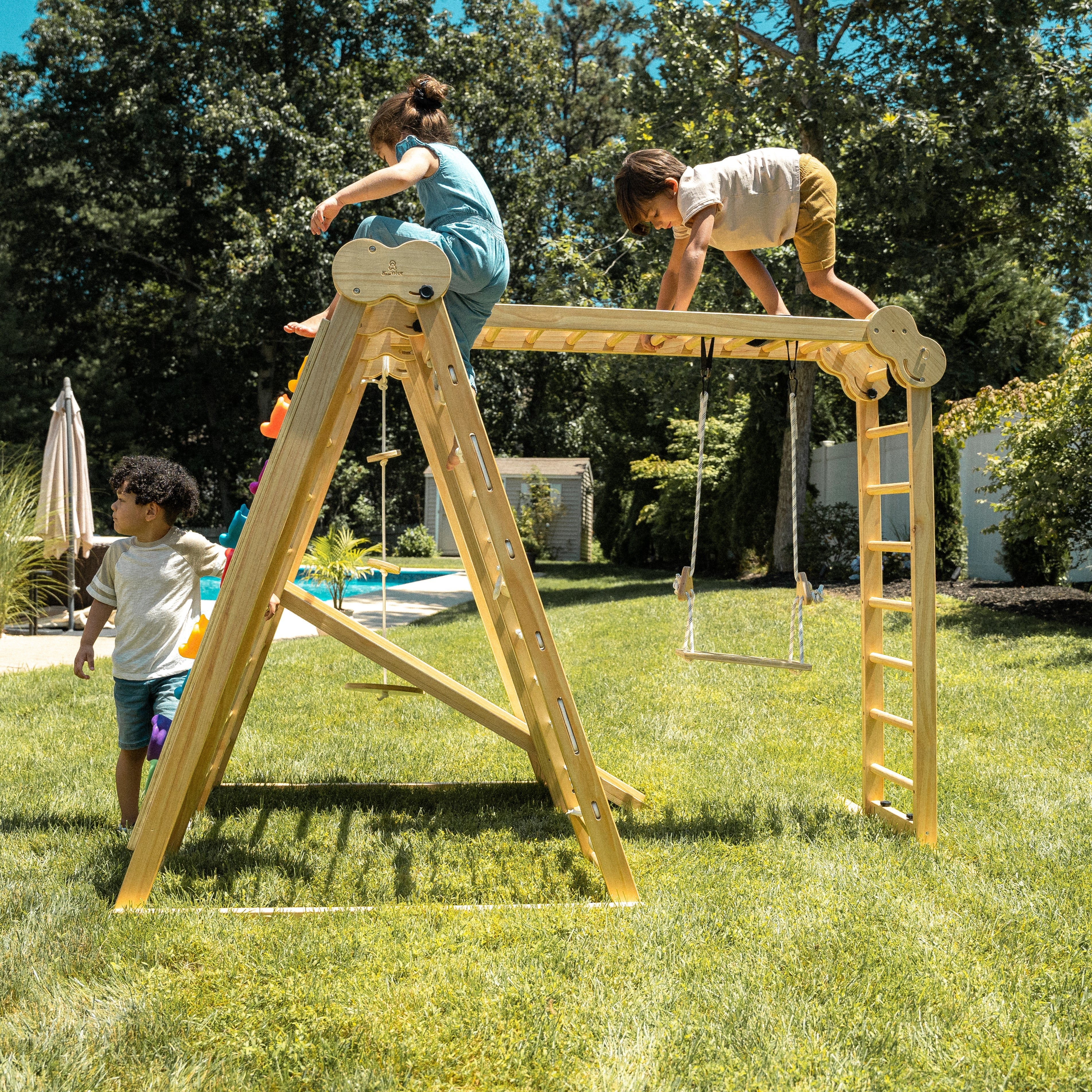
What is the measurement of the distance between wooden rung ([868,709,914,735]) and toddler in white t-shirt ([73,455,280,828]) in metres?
2.42

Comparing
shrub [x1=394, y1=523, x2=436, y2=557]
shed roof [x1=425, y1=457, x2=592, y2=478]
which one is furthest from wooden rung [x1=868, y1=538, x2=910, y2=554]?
shrub [x1=394, y1=523, x2=436, y2=557]

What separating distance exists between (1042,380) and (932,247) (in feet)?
20.6

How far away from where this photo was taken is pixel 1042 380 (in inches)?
328

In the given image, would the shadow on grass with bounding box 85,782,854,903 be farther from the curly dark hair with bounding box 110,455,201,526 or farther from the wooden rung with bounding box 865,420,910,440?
the wooden rung with bounding box 865,420,910,440

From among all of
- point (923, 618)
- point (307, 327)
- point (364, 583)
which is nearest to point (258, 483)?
point (307, 327)

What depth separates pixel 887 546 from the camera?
356 centimetres

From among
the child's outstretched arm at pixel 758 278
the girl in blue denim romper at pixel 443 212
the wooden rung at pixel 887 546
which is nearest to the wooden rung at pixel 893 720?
the wooden rung at pixel 887 546

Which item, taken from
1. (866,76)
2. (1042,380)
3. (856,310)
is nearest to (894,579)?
(1042,380)

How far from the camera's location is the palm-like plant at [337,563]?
10688 mm

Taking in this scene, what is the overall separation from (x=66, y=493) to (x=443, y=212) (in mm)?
7696

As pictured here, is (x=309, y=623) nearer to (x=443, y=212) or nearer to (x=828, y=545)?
(x=443, y=212)

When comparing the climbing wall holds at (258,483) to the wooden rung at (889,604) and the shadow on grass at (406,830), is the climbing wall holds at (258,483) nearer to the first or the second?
the shadow on grass at (406,830)

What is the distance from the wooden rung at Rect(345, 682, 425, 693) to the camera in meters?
3.75

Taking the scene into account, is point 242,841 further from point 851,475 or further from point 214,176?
point 214,176
